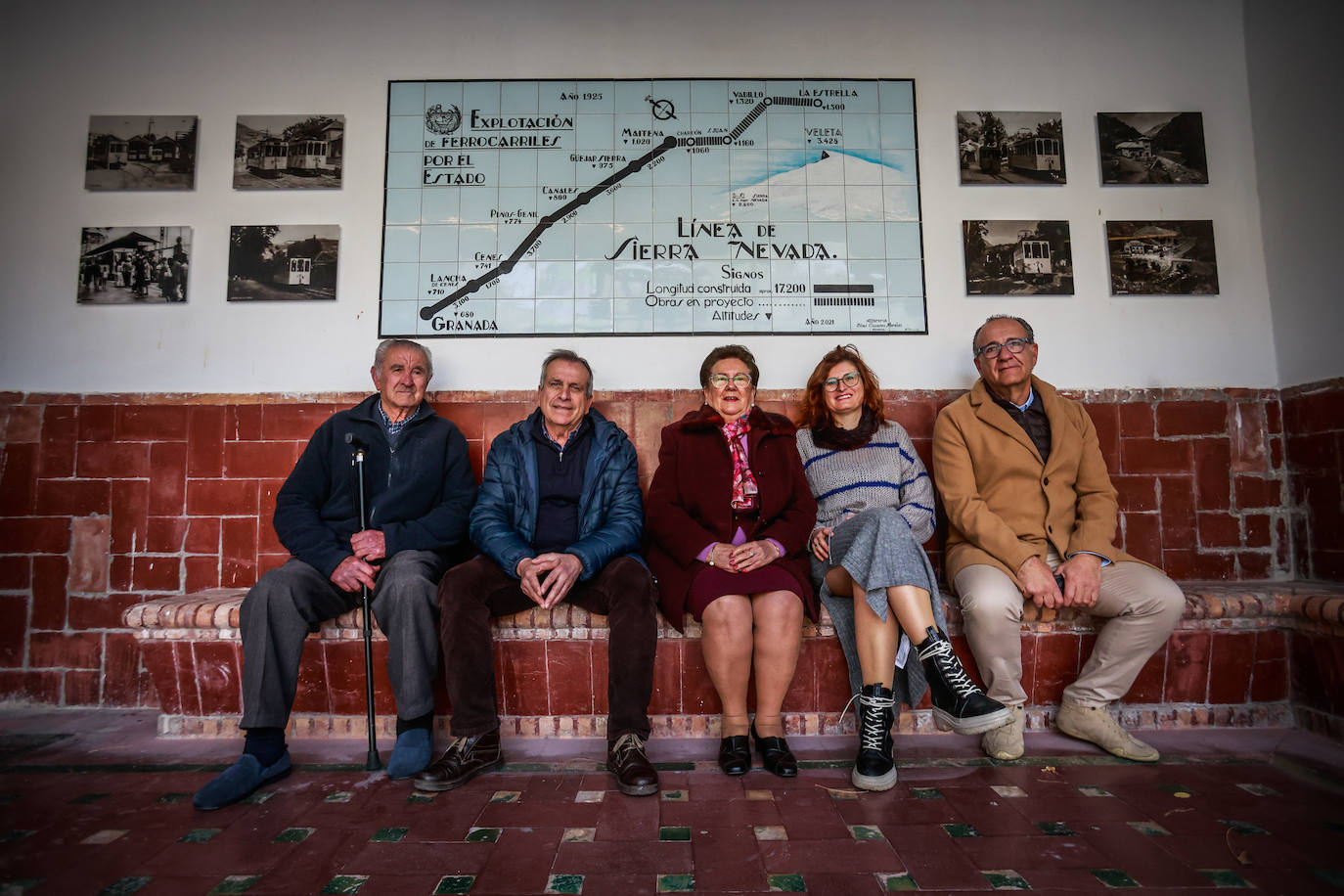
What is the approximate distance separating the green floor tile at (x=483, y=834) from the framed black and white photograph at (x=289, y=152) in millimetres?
3064

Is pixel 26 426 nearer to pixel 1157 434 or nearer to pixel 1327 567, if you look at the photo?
pixel 1157 434

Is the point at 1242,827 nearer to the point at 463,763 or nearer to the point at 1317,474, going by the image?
the point at 1317,474

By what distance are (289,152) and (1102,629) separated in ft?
14.1

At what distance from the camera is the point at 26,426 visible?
3.11 meters

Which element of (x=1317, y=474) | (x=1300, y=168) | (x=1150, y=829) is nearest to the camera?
(x=1150, y=829)

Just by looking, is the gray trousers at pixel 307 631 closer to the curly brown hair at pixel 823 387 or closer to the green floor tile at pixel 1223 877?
the curly brown hair at pixel 823 387

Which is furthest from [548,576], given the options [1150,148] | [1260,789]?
[1150,148]

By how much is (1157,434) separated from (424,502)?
3.42 metres

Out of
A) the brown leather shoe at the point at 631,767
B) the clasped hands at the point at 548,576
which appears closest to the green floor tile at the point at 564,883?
the brown leather shoe at the point at 631,767

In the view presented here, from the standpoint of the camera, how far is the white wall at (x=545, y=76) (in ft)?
10.6

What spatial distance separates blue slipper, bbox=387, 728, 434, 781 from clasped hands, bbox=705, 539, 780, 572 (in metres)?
1.16

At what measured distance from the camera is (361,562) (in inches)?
95.5

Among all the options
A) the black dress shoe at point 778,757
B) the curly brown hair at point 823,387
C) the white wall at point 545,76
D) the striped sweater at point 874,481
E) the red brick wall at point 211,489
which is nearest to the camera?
the black dress shoe at point 778,757

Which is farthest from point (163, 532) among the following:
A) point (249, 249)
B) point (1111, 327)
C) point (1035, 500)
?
point (1111, 327)
